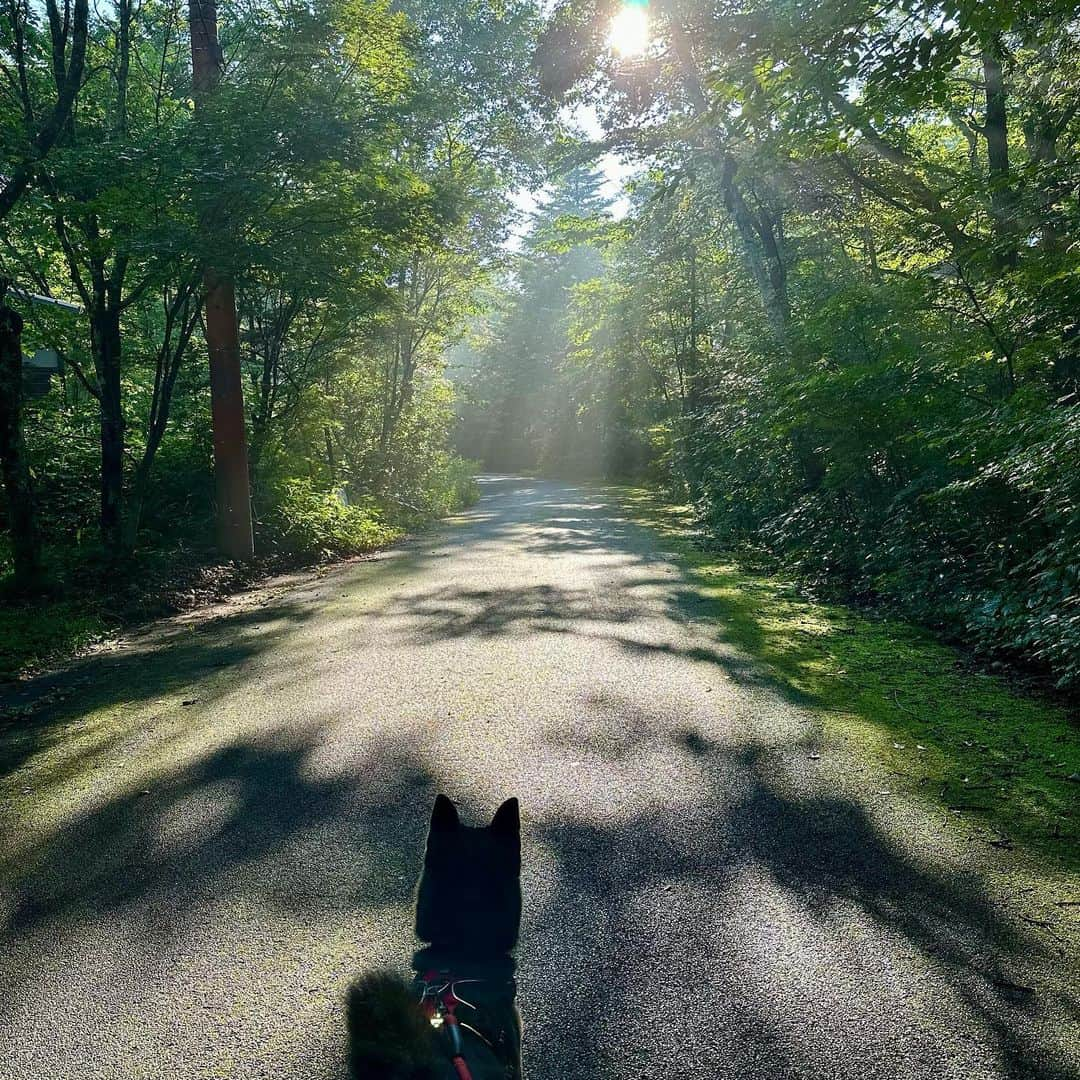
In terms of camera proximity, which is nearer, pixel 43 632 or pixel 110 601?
pixel 43 632

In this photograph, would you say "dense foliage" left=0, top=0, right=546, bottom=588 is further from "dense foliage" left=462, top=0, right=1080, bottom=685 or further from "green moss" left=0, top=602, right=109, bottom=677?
"dense foliage" left=462, top=0, right=1080, bottom=685

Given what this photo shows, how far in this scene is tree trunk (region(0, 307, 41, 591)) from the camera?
7.76 meters

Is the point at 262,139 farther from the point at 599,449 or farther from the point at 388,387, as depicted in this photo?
the point at 599,449

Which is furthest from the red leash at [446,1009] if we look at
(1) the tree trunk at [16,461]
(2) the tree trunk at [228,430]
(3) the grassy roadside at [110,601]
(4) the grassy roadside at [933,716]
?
(2) the tree trunk at [228,430]

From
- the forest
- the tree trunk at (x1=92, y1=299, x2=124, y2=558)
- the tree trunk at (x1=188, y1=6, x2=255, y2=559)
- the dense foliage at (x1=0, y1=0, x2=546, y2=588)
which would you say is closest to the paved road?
the forest

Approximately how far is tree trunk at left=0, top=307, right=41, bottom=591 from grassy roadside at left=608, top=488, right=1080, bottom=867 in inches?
281

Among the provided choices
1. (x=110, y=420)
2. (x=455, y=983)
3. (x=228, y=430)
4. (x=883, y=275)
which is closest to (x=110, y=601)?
(x=110, y=420)

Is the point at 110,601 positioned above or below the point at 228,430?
below

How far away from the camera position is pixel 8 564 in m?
8.93

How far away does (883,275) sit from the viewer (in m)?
12.4

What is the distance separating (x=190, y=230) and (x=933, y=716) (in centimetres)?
807

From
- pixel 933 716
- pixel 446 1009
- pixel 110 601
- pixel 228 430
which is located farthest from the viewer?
pixel 228 430

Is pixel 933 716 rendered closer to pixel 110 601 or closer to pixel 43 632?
pixel 43 632

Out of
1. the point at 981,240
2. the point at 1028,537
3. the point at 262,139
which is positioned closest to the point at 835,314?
the point at 981,240
